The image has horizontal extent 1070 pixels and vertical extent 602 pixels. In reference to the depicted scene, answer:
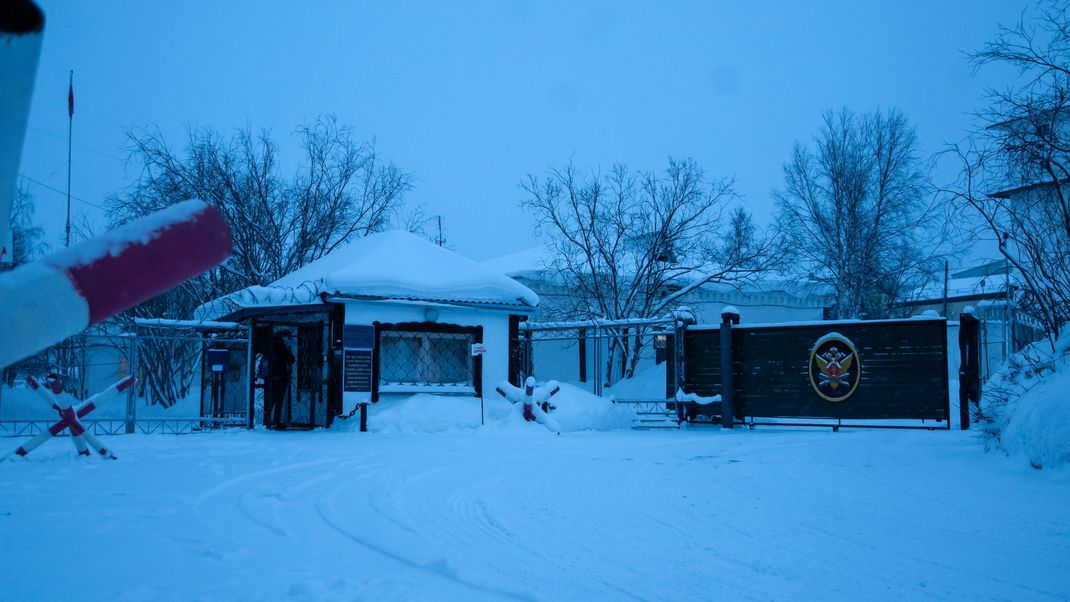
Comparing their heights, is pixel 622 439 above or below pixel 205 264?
below

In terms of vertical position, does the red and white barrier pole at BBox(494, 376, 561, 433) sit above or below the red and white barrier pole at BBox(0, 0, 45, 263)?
below

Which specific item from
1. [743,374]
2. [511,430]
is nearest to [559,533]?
[511,430]

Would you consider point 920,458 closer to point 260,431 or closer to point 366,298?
point 366,298

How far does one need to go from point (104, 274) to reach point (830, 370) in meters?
15.4

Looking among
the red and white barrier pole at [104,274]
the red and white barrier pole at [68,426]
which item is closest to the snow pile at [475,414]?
the red and white barrier pole at [68,426]

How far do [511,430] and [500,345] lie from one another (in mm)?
2836

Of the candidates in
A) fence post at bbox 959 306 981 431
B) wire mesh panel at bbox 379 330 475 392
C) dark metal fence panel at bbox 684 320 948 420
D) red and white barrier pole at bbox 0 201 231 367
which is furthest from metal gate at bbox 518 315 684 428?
red and white barrier pole at bbox 0 201 231 367

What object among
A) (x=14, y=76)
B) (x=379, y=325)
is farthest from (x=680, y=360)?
(x=14, y=76)

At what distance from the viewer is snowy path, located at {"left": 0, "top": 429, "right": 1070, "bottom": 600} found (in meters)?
4.16

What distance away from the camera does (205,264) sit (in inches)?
39.5

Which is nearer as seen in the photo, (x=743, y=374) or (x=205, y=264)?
(x=205, y=264)

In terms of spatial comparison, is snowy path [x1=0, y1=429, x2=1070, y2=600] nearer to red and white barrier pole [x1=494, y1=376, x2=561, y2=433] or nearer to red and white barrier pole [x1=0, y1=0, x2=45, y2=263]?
red and white barrier pole [x1=0, y1=0, x2=45, y2=263]

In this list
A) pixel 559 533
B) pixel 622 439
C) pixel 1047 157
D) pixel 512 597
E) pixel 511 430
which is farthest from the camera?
pixel 511 430

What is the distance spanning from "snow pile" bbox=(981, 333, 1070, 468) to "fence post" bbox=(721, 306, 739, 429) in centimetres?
571
